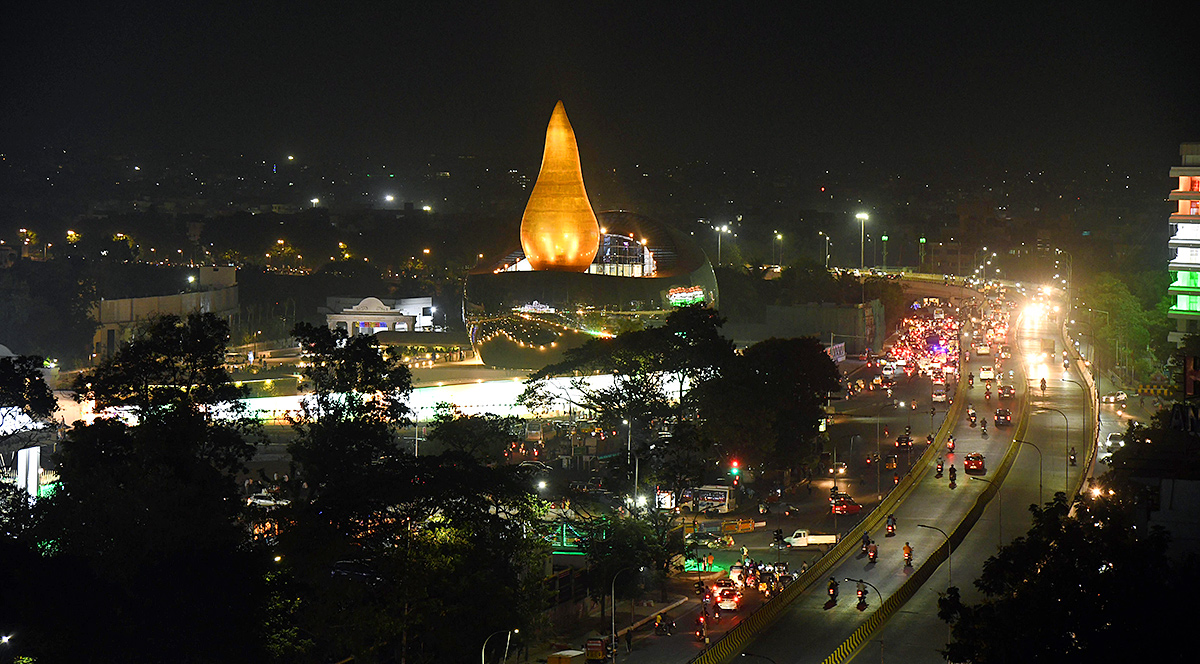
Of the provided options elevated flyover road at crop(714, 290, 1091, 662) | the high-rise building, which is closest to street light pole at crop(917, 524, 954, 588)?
elevated flyover road at crop(714, 290, 1091, 662)

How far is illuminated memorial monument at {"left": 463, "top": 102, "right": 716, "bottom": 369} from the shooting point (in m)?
67.9

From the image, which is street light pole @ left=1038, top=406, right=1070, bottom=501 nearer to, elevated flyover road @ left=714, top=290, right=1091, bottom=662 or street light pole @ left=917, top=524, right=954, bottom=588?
elevated flyover road @ left=714, top=290, right=1091, bottom=662

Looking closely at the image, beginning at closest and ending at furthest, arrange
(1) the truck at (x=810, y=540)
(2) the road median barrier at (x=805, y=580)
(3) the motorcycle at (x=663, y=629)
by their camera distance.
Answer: (2) the road median barrier at (x=805, y=580) < (3) the motorcycle at (x=663, y=629) < (1) the truck at (x=810, y=540)

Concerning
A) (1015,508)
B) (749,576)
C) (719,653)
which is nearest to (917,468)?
(1015,508)

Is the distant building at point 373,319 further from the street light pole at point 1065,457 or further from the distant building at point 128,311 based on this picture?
the street light pole at point 1065,457

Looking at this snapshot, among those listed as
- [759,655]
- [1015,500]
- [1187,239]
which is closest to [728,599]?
[759,655]

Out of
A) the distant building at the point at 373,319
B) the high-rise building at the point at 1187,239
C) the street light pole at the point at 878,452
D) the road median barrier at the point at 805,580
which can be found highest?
the high-rise building at the point at 1187,239

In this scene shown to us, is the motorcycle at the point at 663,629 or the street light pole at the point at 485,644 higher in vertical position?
the street light pole at the point at 485,644

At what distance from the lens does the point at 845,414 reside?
246 feet

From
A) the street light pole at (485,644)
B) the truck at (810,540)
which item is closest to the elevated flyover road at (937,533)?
the truck at (810,540)

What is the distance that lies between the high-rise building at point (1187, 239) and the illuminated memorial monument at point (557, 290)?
26.7 meters

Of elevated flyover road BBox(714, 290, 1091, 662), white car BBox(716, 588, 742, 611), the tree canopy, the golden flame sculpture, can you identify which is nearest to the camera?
the tree canopy

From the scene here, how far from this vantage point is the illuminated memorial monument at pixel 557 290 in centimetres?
Result: 6788

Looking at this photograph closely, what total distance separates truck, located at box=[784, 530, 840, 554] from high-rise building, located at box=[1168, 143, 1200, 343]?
3848 cm
